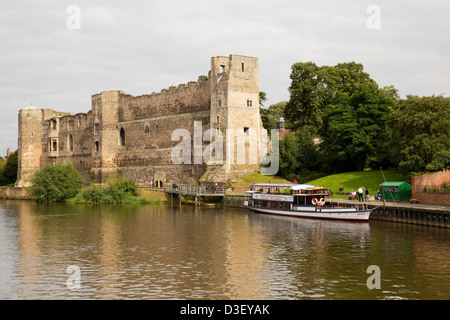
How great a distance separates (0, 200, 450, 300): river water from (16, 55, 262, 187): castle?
17115 millimetres

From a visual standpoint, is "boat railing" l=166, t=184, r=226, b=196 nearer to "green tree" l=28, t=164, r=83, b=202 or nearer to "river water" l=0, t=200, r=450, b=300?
"river water" l=0, t=200, r=450, b=300

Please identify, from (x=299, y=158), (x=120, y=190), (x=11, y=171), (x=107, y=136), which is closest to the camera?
(x=299, y=158)

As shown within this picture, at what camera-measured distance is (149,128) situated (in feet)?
197

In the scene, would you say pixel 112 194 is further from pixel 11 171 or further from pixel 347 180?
pixel 11 171

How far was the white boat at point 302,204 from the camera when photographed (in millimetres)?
33812

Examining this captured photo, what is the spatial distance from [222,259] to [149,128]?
1585 inches

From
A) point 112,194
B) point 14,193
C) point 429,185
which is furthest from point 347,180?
point 14,193

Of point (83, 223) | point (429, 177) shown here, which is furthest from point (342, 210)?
point (83, 223)

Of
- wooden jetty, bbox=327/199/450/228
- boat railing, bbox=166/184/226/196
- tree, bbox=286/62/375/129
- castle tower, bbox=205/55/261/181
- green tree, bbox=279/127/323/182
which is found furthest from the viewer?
tree, bbox=286/62/375/129

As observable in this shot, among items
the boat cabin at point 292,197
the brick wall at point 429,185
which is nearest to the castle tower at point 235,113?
the boat cabin at point 292,197

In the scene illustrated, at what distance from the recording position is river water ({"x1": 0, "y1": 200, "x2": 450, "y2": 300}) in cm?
1684

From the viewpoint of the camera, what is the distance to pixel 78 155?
7088 cm

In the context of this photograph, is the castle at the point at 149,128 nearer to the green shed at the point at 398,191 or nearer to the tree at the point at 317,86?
the tree at the point at 317,86

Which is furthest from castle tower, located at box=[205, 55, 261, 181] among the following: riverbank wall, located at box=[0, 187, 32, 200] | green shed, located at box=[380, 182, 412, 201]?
riverbank wall, located at box=[0, 187, 32, 200]
